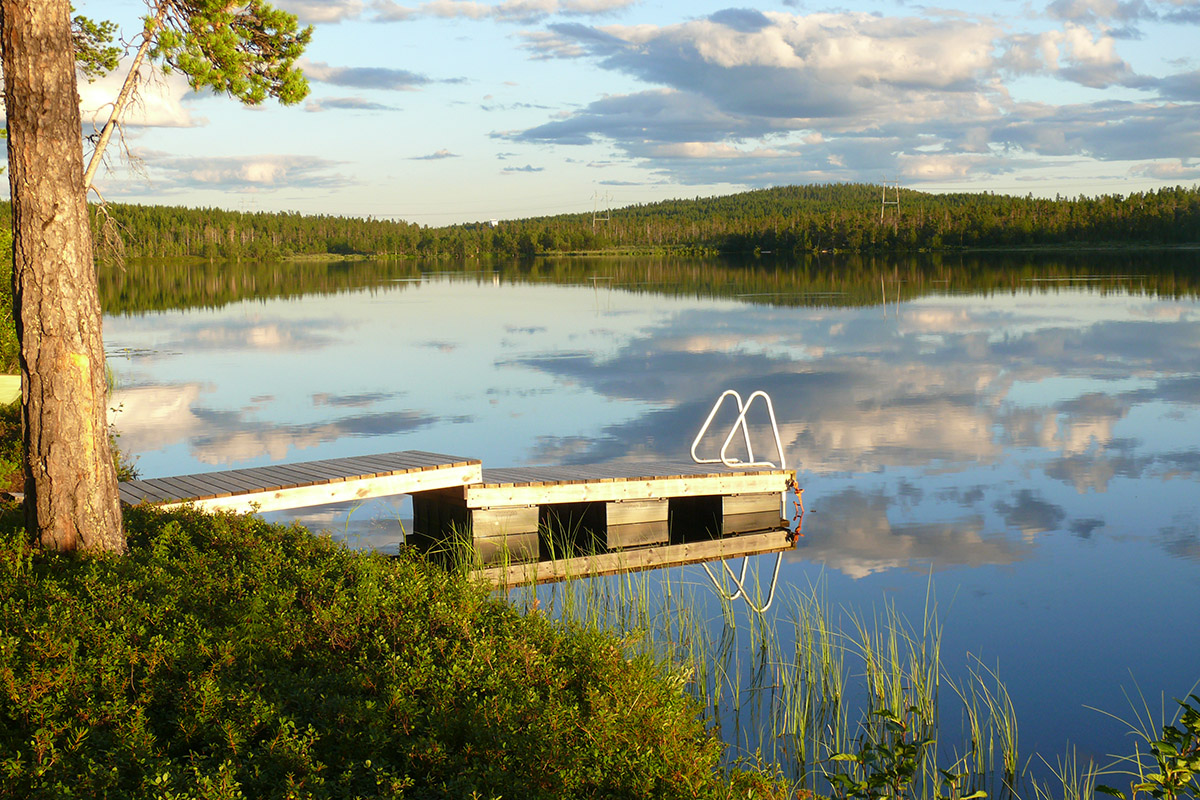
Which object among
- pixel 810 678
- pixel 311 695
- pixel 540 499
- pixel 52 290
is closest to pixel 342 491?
pixel 540 499

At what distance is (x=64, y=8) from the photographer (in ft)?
20.5

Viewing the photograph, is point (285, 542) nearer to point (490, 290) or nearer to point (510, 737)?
point (510, 737)

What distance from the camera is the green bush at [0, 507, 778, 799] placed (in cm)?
377

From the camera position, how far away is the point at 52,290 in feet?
19.8

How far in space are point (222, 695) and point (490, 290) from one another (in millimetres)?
51369

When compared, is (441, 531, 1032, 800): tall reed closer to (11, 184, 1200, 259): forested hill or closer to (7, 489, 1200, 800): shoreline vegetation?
(7, 489, 1200, 800): shoreline vegetation

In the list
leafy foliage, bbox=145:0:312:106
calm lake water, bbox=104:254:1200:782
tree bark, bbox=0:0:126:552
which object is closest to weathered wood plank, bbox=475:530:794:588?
calm lake water, bbox=104:254:1200:782

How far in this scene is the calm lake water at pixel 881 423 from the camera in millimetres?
7363

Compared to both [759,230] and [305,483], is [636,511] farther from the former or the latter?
[759,230]

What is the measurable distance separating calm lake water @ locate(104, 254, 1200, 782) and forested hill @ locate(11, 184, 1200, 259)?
2345 inches

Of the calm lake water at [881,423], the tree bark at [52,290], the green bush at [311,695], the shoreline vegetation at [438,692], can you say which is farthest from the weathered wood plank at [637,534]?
the tree bark at [52,290]

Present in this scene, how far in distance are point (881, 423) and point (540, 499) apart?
303 inches

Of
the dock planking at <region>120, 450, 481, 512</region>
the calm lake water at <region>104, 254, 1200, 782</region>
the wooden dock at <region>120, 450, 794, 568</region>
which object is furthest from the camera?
the wooden dock at <region>120, 450, 794, 568</region>

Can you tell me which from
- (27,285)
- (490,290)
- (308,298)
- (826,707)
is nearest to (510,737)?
(826,707)
